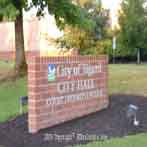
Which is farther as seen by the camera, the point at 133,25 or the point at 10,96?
the point at 133,25

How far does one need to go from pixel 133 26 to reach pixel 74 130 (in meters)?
26.7

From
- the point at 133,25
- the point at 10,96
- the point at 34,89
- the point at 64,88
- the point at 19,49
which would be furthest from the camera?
the point at 133,25

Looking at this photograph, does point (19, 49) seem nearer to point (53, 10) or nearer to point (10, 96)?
A: point (53, 10)

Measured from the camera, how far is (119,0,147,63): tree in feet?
115

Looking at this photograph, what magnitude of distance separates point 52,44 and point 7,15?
22.7m

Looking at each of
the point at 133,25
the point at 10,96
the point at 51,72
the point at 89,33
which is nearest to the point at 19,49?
the point at 10,96

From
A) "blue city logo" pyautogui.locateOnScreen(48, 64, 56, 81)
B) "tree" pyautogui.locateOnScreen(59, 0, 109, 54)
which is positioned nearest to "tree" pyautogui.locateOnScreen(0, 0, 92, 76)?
"blue city logo" pyautogui.locateOnScreen(48, 64, 56, 81)

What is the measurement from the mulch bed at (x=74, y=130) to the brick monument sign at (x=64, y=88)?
22 centimetres

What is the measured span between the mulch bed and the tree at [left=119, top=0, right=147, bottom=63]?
24.7 metres

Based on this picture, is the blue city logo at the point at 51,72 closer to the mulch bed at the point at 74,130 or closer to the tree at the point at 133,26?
the mulch bed at the point at 74,130

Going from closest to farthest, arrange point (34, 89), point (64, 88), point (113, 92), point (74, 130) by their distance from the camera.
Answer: point (34, 89)
point (74, 130)
point (64, 88)
point (113, 92)

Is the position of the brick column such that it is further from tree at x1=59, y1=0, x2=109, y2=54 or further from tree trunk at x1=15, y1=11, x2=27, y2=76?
tree at x1=59, y1=0, x2=109, y2=54

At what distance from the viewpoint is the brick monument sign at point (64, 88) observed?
890cm

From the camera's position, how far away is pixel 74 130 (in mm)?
9141
